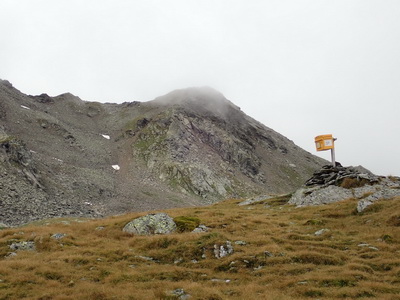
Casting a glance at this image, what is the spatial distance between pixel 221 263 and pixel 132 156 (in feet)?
376

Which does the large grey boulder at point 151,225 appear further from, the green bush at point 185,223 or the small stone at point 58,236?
the small stone at point 58,236

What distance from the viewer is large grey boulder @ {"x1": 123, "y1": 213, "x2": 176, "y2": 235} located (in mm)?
30547

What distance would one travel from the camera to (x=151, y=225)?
3128 cm

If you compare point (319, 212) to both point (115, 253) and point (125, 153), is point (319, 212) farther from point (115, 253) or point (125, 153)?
point (125, 153)

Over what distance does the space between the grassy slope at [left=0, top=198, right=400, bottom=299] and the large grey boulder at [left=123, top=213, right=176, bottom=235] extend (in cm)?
127

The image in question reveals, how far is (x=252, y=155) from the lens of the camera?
162625 mm

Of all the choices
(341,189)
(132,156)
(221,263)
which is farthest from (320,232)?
Result: (132,156)

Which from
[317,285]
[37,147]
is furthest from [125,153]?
[317,285]

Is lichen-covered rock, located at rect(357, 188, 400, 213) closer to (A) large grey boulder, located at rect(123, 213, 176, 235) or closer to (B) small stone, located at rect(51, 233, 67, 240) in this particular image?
(A) large grey boulder, located at rect(123, 213, 176, 235)

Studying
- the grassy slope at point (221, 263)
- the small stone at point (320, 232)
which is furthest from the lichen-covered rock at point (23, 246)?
the small stone at point (320, 232)

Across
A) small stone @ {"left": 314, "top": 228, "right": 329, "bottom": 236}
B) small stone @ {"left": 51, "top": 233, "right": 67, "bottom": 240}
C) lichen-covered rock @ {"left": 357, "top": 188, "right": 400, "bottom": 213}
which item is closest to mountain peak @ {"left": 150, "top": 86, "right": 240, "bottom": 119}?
lichen-covered rock @ {"left": 357, "top": 188, "right": 400, "bottom": 213}

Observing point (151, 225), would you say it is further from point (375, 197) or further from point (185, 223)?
point (375, 197)

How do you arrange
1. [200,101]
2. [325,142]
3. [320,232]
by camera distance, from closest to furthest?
1. [320,232]
2. [325,142]
3. [200,101]

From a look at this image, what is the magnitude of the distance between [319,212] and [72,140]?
11118 cm
